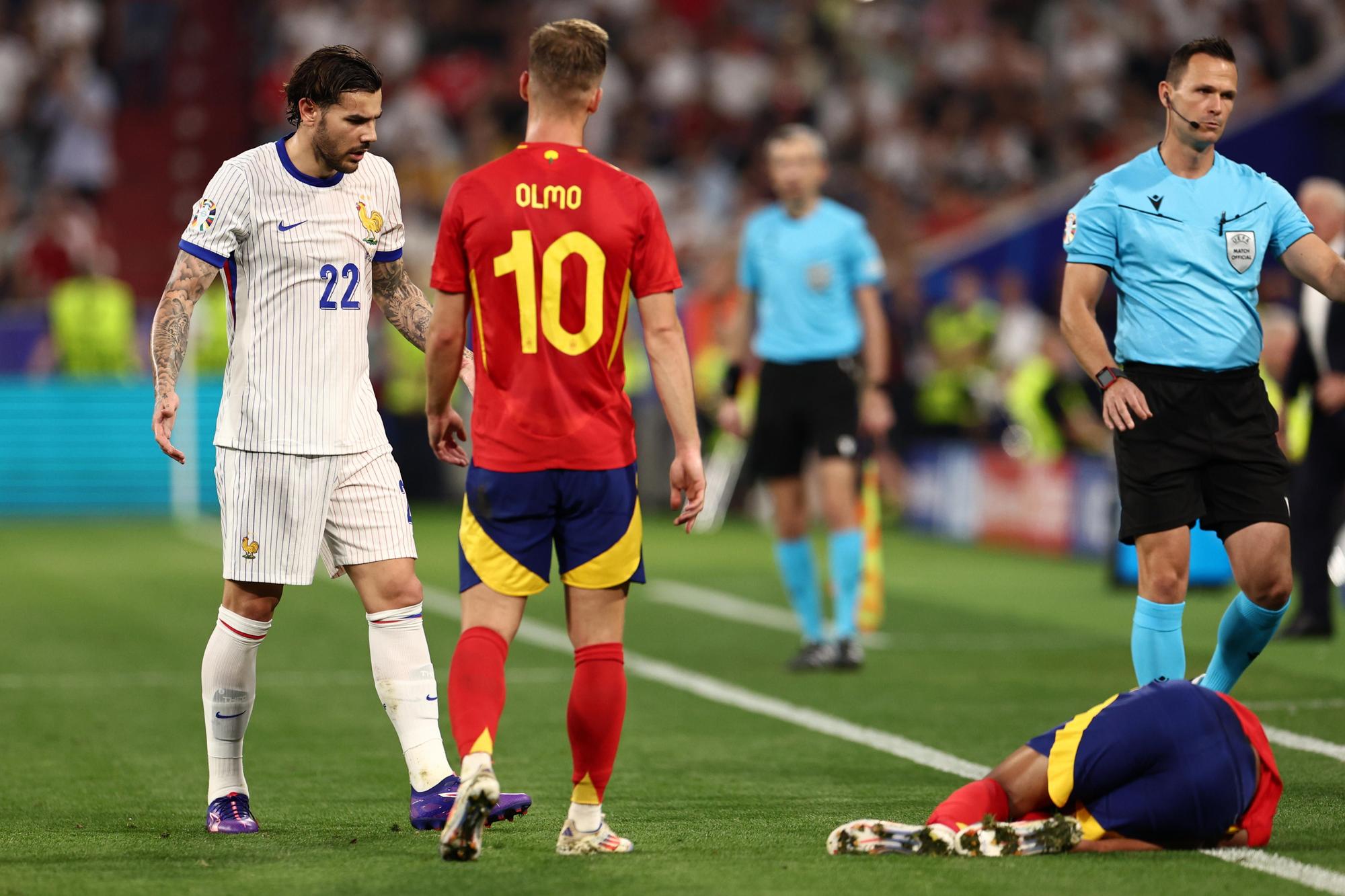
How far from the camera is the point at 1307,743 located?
24.6 ft

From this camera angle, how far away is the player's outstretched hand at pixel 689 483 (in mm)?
5340

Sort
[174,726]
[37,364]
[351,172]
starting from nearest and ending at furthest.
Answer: [351,172] → [174,726] → [37,364]

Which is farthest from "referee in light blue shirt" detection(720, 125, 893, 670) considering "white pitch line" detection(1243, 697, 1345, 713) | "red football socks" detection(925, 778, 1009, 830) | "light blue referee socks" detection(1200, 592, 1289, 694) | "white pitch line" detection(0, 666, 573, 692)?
"red football socks" detection(925, 778, 1009, 830)

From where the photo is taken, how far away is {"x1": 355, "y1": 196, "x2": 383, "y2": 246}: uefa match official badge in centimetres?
605

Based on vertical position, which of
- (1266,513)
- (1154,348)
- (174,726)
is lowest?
(174,726)

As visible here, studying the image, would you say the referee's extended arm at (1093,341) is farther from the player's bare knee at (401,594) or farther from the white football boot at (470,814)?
the white football boot at (470,814)

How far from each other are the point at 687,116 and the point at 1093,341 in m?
19.0

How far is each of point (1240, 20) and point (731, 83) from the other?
6190 mm

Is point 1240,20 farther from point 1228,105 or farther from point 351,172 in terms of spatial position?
point 351,172

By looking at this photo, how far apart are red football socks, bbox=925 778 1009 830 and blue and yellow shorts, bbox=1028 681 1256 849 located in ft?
0.48

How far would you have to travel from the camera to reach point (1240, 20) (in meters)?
24.2

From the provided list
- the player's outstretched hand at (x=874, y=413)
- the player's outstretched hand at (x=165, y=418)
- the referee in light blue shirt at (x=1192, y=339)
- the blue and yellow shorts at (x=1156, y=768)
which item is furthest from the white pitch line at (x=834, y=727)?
the player's outstretched hand at (x=165, y=418)

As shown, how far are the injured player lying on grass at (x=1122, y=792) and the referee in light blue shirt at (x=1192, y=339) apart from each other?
45.0 inches

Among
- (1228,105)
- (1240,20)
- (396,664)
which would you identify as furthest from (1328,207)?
Answer: (1240,20)
